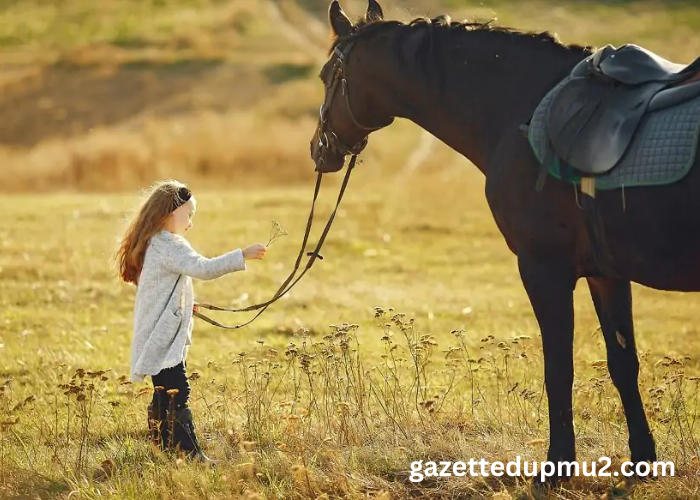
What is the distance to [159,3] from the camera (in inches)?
2734

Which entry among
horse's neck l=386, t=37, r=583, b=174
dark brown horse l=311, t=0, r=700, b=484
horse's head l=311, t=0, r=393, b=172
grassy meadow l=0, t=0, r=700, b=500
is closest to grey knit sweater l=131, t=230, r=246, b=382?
grassy meadow l=0, t=0, r=700, b=500

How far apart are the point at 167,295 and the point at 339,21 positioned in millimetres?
1948

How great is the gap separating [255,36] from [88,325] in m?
48.1

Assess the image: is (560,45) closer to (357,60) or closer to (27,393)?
(357,60)

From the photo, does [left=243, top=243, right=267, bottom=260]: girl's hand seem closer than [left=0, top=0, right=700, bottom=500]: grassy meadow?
No

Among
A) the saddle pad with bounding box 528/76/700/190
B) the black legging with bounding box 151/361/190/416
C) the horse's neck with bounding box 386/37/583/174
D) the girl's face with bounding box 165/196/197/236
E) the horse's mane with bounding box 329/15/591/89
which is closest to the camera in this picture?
the saddle pad with bounding box 528/76/700/190

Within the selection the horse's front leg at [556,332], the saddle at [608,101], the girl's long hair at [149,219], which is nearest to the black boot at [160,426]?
the girl's long hair at [149,219]

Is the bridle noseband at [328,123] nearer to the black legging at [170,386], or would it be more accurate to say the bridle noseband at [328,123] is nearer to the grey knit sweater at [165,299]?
the grey knit sweater at [165,299]

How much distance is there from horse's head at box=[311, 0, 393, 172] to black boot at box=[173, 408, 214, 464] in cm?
173

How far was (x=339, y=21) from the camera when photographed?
625cm

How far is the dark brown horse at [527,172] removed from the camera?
4934 mm

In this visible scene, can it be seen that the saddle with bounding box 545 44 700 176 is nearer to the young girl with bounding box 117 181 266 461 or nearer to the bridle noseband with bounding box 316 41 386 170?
the bridle noseband with bounding box 316 41 386 170

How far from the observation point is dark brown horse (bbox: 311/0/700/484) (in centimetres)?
493

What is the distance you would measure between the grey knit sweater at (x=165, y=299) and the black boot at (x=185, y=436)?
294mm
